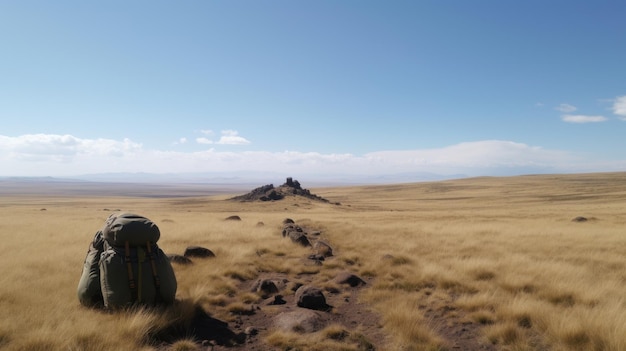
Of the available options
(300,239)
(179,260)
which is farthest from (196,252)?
(300,239)

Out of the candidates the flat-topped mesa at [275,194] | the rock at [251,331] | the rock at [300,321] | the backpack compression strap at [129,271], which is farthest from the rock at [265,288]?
the flat-topped mesa at [275,194]

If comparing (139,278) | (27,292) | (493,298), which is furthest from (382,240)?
(27,292)

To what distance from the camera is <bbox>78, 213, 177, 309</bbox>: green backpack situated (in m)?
6.25

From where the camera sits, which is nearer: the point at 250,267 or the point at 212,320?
the point at 212,320

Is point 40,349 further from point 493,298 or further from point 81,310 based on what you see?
point 493,298

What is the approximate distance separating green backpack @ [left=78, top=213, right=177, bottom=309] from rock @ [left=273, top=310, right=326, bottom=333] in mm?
2183

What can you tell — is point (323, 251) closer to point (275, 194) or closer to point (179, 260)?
point (179, 260)

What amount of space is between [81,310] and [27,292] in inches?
81.2

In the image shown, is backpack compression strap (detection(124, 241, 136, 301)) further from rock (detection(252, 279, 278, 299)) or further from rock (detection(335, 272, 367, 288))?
rock (detection(335, 272, 367, 288))

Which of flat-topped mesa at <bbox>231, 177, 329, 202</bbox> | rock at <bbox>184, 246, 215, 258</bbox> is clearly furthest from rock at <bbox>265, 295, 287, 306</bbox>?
flat-topped mesa at <bbox>231, 177, 329, 202</bbox>

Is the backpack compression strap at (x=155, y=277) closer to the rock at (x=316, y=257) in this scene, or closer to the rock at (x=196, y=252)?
the rock at (x=196, y=252)

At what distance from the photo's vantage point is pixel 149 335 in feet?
18.2

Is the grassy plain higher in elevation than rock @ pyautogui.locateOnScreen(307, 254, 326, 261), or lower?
higher

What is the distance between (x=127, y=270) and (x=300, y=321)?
3327 millimetres
